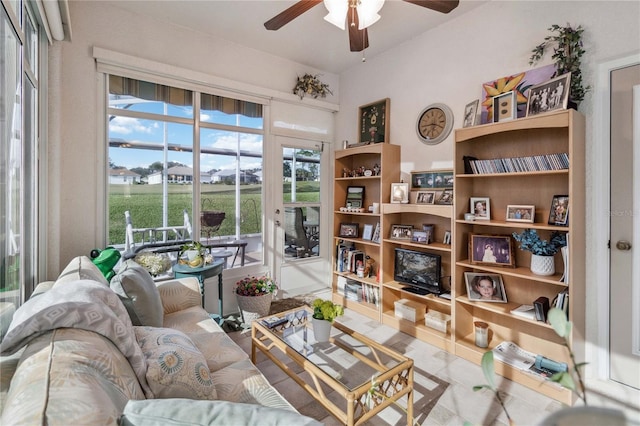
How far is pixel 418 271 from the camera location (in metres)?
3.09

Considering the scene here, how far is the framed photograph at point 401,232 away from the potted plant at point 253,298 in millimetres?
1409

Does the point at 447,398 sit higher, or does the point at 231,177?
the point at 231,177

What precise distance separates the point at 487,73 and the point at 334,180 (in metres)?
1.94

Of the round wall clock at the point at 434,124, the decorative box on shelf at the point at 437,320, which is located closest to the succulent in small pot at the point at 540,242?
the decorative box on shelf at the point at 437,320

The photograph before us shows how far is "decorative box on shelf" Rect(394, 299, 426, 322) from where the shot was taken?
10.0 ft

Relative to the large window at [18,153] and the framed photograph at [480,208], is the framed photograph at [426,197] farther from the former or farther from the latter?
the large window at [18,153]

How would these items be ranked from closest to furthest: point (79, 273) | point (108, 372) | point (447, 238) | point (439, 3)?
1. point (108, 372)
2. point (79, 273)
3. point (439, 3)
4. point (447, 238)

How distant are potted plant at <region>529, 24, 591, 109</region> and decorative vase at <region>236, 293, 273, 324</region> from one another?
118 inches

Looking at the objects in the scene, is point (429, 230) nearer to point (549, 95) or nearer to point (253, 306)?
point (549, 95)

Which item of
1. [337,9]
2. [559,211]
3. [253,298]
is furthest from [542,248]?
[253,298]

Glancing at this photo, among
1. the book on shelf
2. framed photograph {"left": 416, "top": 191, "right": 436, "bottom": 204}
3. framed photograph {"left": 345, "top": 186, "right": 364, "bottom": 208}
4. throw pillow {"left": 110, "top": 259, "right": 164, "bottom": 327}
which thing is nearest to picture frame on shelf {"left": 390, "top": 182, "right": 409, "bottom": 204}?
framed photograph {"left": 416, "top": 191, "right": 436, "bottom": 204}

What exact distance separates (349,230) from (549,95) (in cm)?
236

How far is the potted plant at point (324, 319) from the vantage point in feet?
6.53

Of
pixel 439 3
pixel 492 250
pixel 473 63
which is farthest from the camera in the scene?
pixel 473 63
